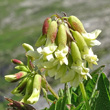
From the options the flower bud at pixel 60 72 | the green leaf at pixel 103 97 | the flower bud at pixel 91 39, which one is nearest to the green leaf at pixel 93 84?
the green leaf at pixel 103 97

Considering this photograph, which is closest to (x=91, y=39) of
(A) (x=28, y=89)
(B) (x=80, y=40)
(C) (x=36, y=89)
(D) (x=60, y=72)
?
(B) (x=80, y=40)

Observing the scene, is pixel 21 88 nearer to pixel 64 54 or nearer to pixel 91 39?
pixel 64 54

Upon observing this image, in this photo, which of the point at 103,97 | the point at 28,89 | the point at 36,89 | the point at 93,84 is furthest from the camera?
the point at 93,84

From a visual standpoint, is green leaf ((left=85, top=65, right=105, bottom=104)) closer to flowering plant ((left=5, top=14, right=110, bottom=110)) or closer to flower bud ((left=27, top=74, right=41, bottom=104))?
flowering plant ((left=5, top=14, right=110, bottom=110))

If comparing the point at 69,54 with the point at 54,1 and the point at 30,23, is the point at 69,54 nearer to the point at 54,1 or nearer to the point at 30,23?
the point at 30,23

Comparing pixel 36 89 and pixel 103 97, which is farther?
pixel 103 97

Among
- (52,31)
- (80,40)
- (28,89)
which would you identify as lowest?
(28,89)

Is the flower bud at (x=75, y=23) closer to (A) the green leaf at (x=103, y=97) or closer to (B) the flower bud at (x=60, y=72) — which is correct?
(B) the flower bud at (x=60, y=72)

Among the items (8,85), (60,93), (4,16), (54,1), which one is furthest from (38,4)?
(60,93)
